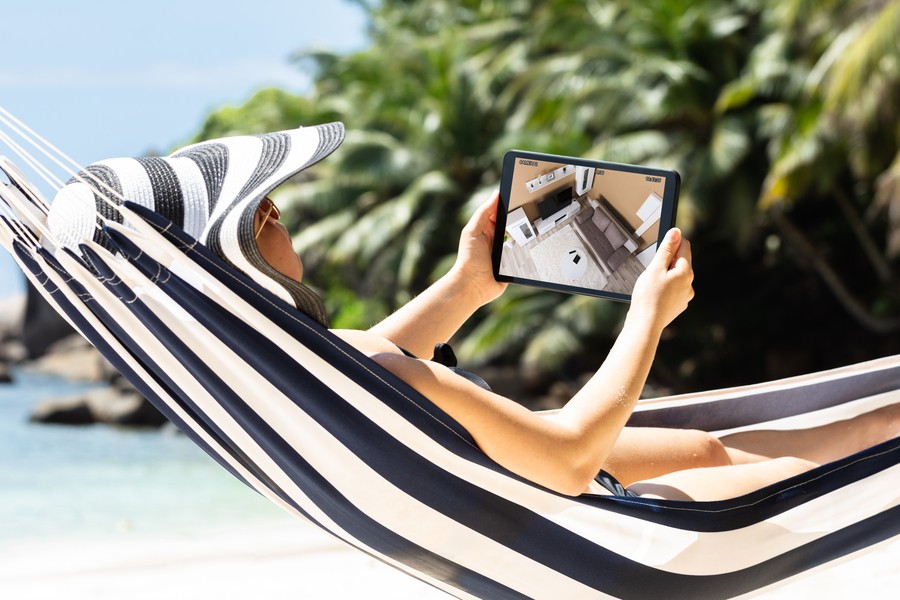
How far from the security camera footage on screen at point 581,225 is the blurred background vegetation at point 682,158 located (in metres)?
7.27

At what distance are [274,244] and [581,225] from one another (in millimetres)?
573

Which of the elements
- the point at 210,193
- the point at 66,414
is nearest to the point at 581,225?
the point at 210,193

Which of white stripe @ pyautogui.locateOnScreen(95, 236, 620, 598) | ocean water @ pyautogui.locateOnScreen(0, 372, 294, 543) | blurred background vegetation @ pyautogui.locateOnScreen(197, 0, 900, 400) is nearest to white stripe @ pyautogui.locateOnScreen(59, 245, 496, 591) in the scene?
white stripe @ pyautogui.locateOnScreen(95, 236, 620, 598)

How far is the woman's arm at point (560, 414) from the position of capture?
1341mm

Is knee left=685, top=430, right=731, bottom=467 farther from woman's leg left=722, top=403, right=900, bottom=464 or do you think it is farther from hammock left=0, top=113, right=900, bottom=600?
hammock left=0, top=113, right=900, bottom=600

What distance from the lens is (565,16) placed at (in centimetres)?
1290

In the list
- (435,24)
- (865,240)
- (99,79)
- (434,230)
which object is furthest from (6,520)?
(99,79)

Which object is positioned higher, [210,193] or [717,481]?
[717,481]

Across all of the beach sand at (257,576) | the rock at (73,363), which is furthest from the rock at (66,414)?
the beach sand at (257,576)

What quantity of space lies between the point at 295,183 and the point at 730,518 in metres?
15.7

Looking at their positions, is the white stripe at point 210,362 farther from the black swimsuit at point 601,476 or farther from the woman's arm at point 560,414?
the black swimsuit at point 601,476

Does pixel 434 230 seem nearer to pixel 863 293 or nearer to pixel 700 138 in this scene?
pixel 700 138

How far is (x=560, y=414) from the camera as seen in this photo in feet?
4.55

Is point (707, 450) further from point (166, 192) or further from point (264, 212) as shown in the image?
point (166, 192)
